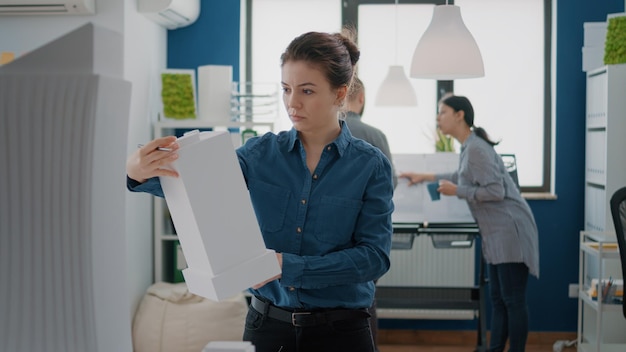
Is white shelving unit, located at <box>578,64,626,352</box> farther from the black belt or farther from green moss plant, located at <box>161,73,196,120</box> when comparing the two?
the black belt

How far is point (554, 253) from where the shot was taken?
4910mm

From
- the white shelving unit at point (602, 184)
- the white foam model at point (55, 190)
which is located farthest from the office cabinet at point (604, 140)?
the white foam model at point (55, 190)

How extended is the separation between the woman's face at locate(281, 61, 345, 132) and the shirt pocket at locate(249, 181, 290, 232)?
0.14m

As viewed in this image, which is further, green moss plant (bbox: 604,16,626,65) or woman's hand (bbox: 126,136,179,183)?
green moss plant (bbox: 604,16,626,65)

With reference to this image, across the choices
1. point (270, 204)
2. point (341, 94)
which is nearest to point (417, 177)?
point (341, 94)

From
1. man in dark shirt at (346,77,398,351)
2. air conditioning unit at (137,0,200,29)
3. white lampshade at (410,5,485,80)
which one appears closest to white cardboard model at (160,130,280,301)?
white lampshade at (410,5,485,80)

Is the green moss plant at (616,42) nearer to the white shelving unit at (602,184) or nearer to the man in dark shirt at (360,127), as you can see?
the white shelving unit at (602,184)

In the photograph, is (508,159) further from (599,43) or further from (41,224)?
(41,224)

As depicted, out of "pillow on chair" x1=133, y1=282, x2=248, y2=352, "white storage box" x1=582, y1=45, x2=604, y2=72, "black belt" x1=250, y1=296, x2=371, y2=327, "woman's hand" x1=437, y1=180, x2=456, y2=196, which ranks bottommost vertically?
"pillow on chair" x1=133, y1=282, x2=248, y2=352

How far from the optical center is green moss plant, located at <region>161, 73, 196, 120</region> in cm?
441

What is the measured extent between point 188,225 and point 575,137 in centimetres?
412

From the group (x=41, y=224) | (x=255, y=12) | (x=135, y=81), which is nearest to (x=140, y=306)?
(x=135, y=81)

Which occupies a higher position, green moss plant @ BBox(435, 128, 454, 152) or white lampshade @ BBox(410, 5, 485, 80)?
white lampshade @ BBox(410, 5, 485, 80)

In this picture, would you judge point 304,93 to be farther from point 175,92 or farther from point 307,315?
point 175,92
